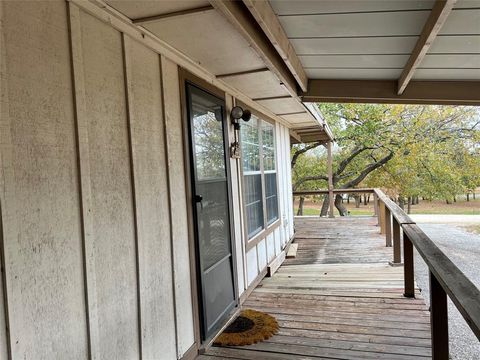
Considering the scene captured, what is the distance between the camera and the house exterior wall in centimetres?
126

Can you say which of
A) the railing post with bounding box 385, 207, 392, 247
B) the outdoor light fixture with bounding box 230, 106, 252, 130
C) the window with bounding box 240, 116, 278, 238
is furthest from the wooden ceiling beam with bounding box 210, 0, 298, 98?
the railing post with bounding box 385, 207, 392, 247

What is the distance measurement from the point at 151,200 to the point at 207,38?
3.24ft

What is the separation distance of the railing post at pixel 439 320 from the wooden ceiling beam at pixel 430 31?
4.10 feet

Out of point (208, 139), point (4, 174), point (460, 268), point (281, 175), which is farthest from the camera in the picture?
point (460, 268)

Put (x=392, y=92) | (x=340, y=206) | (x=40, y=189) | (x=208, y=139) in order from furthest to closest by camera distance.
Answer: (x=340, y=206), (x=392, y=92), (x=208, y=139), (x=40, y=189)

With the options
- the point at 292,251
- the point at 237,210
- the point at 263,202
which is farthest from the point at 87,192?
the point at 292,251

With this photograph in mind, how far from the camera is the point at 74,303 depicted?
58.5 inches

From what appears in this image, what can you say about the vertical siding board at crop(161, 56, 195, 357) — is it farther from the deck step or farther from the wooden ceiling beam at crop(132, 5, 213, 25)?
the deck step

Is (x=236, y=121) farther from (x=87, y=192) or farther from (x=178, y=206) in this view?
(x=87, y=192)

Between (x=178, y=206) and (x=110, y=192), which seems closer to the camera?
(x=110, y=192)

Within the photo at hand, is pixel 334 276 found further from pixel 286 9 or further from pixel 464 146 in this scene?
pixel 464 146

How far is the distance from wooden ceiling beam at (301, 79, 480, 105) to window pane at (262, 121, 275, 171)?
4.73 feet

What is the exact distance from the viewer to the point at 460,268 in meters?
6.71

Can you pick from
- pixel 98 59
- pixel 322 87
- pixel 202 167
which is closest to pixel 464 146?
pixel 322 87
